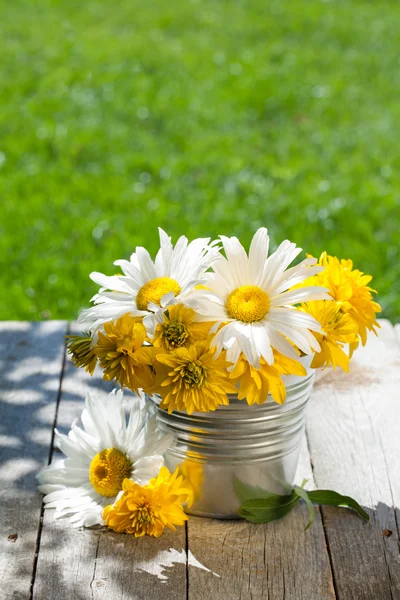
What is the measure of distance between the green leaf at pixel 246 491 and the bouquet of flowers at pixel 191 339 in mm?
36

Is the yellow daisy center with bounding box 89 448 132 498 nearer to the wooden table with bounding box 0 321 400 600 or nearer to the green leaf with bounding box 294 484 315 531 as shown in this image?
the wooden table with bounding box 0 321 400 600

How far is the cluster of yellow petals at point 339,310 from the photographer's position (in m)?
1.59

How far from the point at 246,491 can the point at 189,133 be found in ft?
10.8

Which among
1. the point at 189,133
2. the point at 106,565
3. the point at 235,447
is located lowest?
the point at 189,133

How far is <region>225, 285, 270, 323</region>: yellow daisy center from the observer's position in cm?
153

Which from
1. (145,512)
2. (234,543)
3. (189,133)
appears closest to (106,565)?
(145,512)

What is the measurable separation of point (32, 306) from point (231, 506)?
1.75 meters

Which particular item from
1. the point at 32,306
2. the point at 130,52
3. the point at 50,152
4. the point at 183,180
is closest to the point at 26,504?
the point at 32,306

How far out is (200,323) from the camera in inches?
61.8

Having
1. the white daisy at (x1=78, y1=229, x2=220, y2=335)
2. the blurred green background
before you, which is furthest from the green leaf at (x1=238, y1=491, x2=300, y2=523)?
the blurred green background

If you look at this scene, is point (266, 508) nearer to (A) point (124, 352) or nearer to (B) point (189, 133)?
(A) point (124, 352)

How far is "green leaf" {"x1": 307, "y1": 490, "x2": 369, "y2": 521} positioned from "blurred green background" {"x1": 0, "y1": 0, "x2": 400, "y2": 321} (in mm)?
1606

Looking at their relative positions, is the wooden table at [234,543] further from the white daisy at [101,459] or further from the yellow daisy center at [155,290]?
the yellow daisy center at [155,290]

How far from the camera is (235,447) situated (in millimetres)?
1654
